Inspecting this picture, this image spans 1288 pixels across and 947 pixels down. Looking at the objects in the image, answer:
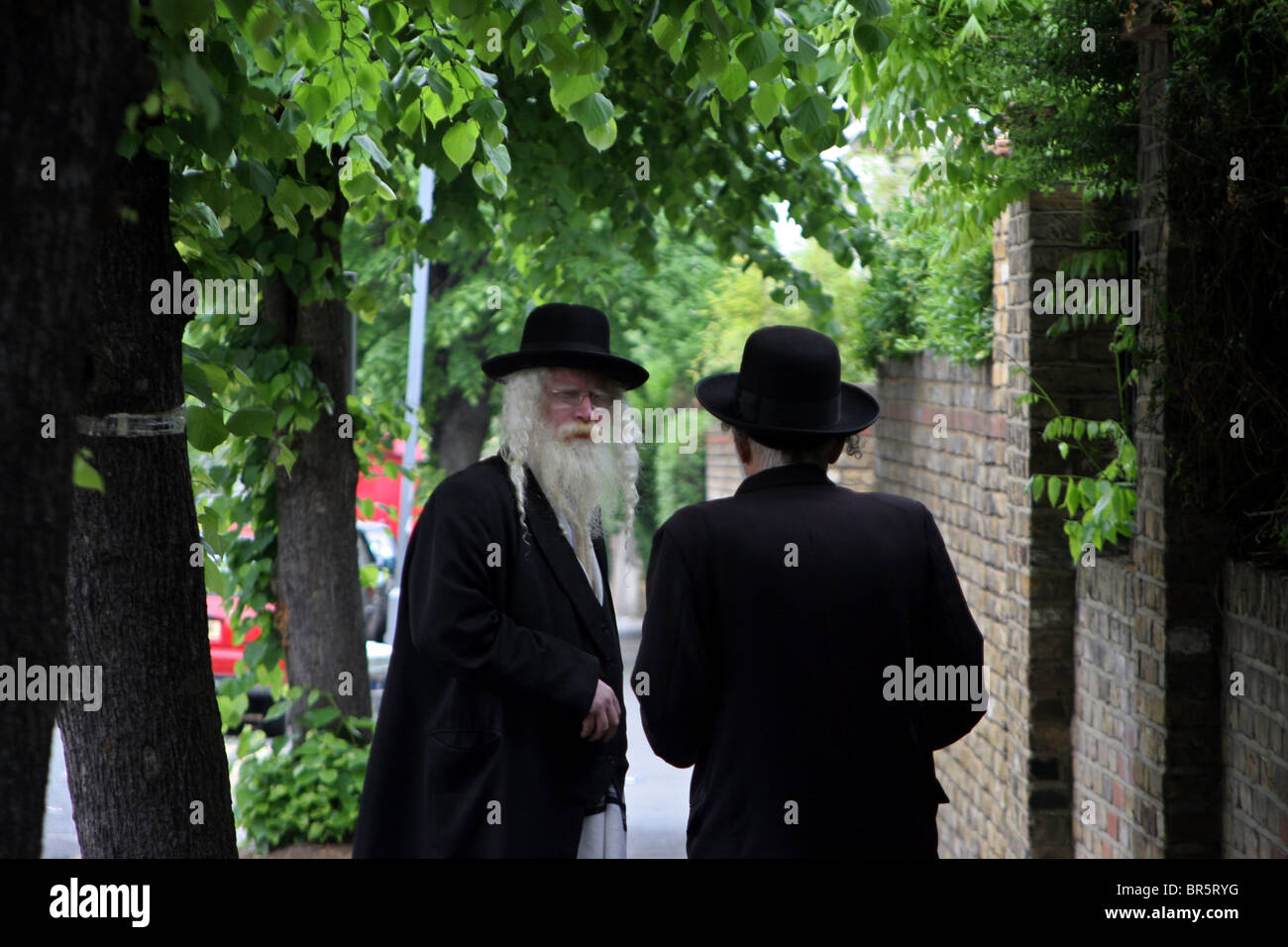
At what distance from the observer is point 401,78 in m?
4.45

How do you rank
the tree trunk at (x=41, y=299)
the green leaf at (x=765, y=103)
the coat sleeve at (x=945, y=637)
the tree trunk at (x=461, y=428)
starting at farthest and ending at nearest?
the tree trunk at (x=461, y=428) → the green leaf at (x=765, y=103) → the coat sleeve at (x=945, y=637) → the tree trunk at (x=41, y=299)

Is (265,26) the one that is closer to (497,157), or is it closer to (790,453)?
(790,453)

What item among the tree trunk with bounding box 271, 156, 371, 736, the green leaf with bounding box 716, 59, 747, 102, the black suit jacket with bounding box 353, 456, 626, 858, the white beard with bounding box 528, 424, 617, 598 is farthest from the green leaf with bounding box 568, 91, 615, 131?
the tree trunk with bounding box 271, 156, 371, 736

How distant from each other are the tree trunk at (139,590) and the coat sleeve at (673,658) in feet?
3.14

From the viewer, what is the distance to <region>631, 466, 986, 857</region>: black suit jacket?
2.79 meters

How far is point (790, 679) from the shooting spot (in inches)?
110

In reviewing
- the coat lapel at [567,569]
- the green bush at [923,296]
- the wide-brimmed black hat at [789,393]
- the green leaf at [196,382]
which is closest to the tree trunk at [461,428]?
the green bush at [923,296]

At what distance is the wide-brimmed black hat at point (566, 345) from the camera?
12.6ft

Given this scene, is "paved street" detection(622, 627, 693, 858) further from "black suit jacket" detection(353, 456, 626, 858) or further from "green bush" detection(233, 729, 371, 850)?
"black suit jacket" detection(353, 456, 626, 858)

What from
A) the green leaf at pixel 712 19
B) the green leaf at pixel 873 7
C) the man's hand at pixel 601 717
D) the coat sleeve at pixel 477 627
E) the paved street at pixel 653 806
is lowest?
the paved street at pixel 653 806

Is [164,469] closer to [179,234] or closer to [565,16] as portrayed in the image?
[179,234]

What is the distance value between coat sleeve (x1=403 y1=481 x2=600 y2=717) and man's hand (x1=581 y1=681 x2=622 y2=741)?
0.02 meters

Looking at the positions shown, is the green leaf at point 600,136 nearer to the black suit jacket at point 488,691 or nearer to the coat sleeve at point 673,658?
the black suit jacket at point 488,691
